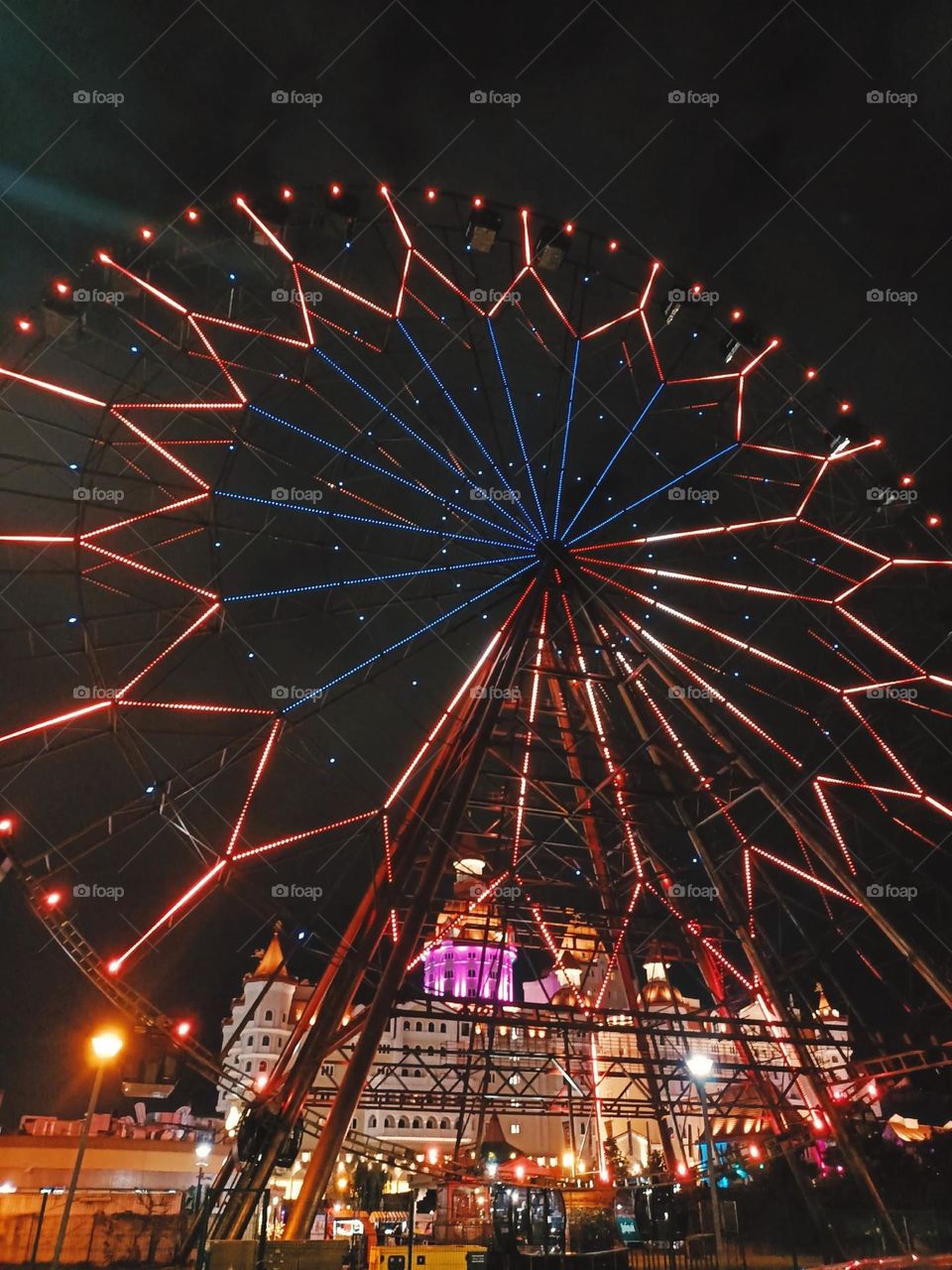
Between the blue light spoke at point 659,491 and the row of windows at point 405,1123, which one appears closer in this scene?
the blue light spoke at point 659,491

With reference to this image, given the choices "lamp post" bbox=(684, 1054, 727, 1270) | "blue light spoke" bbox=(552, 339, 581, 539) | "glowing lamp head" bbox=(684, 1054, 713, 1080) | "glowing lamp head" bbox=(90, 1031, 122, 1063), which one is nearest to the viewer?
"glowing lamp head" bbox=(90, 1031, 122, 1063)

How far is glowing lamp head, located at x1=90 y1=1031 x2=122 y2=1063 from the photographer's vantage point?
47.0ft

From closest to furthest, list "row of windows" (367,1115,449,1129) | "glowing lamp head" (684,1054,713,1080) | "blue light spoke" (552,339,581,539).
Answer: "glowing lamp head" (684,1054,713,1080), "blue light spoke" (552,339,581,539), "row of windows" (367,1115,449,1129)

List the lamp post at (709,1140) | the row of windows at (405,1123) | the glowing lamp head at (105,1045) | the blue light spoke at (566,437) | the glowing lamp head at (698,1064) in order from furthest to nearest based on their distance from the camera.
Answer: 1. the row of windows at (405,1123)
2. the blue light spoke at (566,437)
3. the glowing lamp head at (698,1064)
4. the lamp post at (709,1140)
5. the glowing lamp head at (105,1045)

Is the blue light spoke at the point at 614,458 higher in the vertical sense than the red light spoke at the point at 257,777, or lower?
higher

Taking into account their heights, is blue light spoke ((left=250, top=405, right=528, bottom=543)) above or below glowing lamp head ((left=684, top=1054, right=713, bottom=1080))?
above

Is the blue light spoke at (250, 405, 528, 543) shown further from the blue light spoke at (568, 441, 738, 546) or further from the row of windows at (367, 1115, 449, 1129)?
the row of windows at (367, 1115, 449, 1129)

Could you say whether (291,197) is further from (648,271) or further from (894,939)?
(894,939)

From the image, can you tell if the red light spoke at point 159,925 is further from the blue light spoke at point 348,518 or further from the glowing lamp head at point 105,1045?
the blue light spoke at point 348,518

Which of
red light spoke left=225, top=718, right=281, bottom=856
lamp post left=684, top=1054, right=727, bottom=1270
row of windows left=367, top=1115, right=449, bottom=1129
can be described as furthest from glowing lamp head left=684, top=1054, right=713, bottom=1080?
row of windows left=367, top=1115, right=449, bottom=1129

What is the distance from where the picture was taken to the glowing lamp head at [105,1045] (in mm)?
14320

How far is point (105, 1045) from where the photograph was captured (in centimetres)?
1441

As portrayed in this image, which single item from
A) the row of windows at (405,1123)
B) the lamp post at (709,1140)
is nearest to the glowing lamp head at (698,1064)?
the lamp post at (709,1140)

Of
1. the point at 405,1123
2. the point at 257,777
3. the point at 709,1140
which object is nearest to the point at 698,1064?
the point at 709,1140
